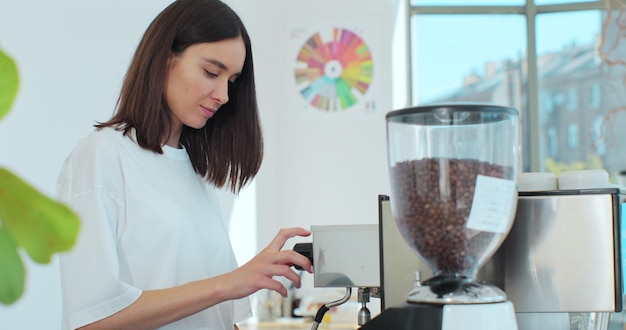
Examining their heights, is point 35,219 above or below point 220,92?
below

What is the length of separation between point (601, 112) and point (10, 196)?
490 cm

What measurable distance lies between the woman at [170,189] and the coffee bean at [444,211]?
33 cm

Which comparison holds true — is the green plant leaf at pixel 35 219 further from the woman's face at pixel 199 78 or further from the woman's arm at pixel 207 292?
the woman's face at pixel 199 78

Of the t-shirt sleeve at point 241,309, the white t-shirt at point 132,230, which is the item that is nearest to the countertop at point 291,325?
the t-shirt sleeve at point 241,309

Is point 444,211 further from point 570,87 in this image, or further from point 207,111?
point 570,87

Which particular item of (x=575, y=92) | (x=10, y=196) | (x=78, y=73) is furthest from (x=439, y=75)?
(x=10, y=196)

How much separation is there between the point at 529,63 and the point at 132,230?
3.88 metres

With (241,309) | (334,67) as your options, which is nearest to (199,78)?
(241,309)

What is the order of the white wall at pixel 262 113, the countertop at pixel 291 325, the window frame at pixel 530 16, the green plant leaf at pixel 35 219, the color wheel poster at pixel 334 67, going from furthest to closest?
1. the window frame at pixel 530 16
2. the color wheel poster at pixel 334 67
3. the countertop at pixel 291 325
4. the white wall at pixel 262 113
5. the green plant leaf at pixel 35 219

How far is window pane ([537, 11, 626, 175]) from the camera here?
4730 mm

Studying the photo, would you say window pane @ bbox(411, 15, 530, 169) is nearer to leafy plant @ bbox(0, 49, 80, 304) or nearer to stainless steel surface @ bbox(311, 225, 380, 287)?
stainless steel surface @ bbox(311, 225, 380, 287)

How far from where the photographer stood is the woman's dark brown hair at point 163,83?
1.43 m

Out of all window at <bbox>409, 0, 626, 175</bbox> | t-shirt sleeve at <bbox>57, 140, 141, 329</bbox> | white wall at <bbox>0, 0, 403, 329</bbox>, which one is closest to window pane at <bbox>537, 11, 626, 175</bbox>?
window at <bbox>409, 0, 626, 175</bbox>

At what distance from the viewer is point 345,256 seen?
1.28 m
